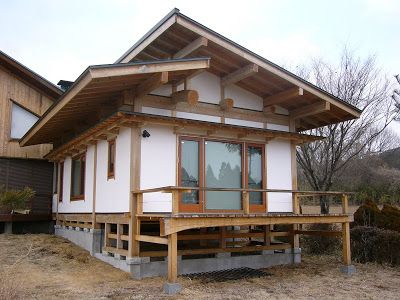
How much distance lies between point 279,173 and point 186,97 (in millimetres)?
3626

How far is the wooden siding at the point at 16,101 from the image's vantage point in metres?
16.8

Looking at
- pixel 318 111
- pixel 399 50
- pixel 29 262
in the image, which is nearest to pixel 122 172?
pixel 29 262

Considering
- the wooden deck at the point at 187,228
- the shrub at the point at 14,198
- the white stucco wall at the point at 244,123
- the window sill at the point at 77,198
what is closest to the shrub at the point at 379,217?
the wooden deck at the point at 187,228

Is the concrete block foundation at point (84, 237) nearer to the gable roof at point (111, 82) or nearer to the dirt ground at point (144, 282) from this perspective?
the dirt ground at point (144, 282)

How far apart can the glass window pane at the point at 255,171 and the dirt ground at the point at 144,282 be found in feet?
6.18

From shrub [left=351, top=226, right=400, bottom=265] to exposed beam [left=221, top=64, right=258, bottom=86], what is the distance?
580 cm

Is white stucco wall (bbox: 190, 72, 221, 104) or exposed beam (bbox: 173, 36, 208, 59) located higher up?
exposed beam (bbox: 173, 36, 208, 59)

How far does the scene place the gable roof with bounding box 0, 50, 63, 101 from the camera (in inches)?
658

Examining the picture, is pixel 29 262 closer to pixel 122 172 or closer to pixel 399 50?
pixel 122 172

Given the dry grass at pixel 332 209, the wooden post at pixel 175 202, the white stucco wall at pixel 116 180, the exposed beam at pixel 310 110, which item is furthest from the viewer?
the dry grass at pixel 332 209

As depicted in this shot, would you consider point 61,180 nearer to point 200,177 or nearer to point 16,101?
point 16,101

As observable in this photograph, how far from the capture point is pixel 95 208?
11.6m

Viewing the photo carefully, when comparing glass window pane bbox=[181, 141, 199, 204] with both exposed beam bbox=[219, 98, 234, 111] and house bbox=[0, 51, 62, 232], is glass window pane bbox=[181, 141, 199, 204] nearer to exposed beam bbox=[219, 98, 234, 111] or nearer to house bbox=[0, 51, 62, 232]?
exposed beam bbox=[219, 98, 234, 111]


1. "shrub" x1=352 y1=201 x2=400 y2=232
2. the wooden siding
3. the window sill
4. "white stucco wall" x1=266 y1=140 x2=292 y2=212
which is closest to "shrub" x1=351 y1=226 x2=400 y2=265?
"shrub" x1=352 y1=201 x2=400 y2=232
